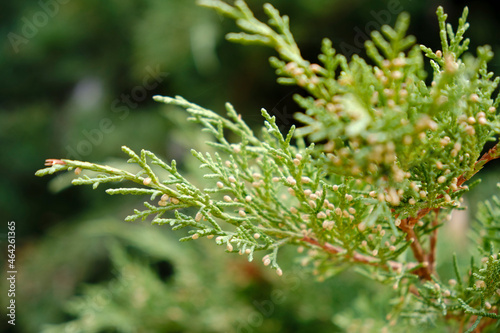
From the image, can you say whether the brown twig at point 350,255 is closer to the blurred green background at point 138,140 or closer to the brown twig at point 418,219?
the brown twig at point 418,219

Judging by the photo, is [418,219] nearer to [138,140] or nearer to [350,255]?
[350,255]

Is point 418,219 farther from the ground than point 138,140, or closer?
farther from the ground

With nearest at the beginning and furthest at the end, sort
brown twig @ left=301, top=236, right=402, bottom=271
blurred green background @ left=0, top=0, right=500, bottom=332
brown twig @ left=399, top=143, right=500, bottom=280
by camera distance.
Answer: brown twig @ left=399, top=143, right=500, bottom=280
brown twig @ left=301, top=236, right=402, bottom=271
blurred green background @ left=0, top=0, right=500, bottom=332

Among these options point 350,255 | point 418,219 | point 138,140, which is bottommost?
point 138,140

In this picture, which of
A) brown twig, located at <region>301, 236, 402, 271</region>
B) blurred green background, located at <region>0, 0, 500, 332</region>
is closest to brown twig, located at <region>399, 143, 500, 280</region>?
brown twig, located at <region>301, 236, 402, 271</region>

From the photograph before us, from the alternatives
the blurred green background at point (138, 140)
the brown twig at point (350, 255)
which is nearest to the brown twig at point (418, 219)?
the brown twig at point (350, 255)

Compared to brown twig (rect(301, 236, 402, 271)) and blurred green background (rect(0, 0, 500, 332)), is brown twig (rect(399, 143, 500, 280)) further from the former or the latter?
blurred green background (rect(0, 0, 500, 332))

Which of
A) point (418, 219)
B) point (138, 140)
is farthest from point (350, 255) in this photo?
point (138, 140)

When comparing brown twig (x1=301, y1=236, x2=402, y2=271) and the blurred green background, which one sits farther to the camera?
the blurred green background

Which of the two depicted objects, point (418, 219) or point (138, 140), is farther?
point (138, 140)
